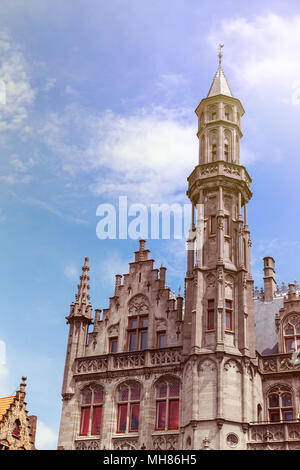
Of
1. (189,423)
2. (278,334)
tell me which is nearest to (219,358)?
(189,423)

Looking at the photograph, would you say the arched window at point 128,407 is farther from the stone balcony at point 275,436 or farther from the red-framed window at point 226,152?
the red-framed window at point 226,152

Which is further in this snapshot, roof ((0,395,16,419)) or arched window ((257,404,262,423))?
roof ((0,395,16,419))

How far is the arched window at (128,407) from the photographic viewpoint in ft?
111

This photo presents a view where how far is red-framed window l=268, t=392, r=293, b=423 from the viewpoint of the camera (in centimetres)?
3366

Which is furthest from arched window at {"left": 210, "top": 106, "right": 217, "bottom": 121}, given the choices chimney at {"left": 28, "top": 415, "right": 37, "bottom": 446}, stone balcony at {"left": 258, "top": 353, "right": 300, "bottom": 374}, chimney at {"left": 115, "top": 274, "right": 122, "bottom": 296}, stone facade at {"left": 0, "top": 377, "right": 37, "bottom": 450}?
chimney at {"left": 28, "top": 415, "right": 37, "bottom": 446}

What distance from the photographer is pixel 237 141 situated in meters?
40.2

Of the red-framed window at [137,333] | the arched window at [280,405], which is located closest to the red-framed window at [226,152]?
the red-framed window at [137,333]

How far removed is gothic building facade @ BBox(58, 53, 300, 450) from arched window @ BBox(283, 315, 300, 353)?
0.21 ft

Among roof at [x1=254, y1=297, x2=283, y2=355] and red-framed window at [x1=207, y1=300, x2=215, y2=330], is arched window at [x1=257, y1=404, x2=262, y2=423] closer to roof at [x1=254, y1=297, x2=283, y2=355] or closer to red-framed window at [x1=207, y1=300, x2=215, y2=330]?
roof at [x1=254, y1=297, x2=283, y2=355]

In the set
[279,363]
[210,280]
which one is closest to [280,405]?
[279,363]

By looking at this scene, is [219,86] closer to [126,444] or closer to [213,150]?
[213,150]
